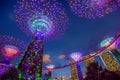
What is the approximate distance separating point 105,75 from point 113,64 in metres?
32.0

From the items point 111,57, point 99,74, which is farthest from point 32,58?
point 111,57

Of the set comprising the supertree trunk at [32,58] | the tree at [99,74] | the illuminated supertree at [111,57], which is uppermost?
the illuminated supertree at [111,57]

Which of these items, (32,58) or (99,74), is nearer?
(99,74)

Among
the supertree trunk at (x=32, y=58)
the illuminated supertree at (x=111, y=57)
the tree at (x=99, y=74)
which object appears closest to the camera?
the tree at (x=99, y=74)

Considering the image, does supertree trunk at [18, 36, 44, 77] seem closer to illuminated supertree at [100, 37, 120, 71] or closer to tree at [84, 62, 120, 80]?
tree at [84, 62, 120, 80]

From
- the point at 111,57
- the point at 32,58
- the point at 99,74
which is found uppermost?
the point at 111,57

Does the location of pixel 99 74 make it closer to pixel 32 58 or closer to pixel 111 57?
pixel 32 58

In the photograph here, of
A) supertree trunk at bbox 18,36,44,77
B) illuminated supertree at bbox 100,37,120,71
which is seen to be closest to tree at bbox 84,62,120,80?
supertree trunk at bbox 18,36,44,77

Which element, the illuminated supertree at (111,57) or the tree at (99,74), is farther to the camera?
the illuminated supertree at (111,57)

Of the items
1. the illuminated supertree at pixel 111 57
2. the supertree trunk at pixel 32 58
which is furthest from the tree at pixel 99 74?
the illuminated supertree at pixel 111 57

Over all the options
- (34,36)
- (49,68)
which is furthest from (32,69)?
(49,68)

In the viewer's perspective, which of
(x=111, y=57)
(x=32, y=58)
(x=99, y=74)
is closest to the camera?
(x=99, y=74)

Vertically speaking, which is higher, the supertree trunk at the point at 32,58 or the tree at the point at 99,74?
the supertree trunk at the point at 32,58

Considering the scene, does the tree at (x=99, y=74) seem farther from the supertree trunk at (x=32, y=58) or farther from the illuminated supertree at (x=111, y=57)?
the illuminated supertree at (x=111, y=57)
